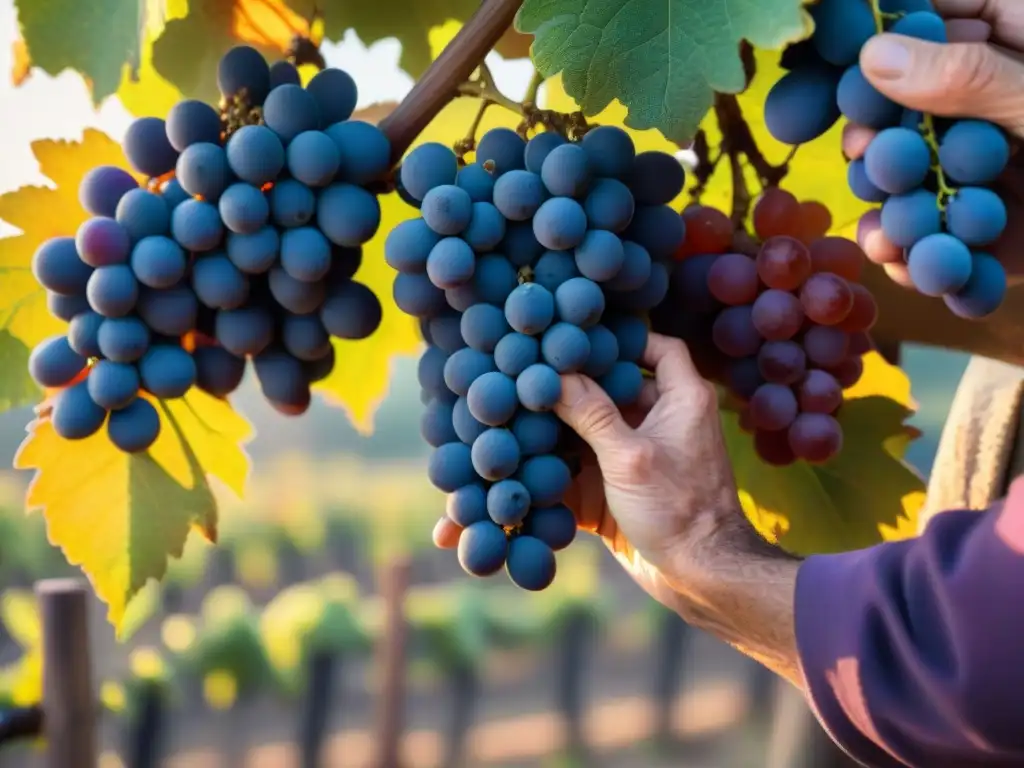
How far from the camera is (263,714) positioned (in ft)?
11.0

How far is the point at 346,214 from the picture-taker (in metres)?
0.51

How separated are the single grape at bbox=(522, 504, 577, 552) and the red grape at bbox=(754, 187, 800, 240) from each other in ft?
0.76

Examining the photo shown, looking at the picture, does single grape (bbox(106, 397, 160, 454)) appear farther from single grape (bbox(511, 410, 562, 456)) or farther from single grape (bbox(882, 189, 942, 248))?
single grape (bbox(882, 189, 942, 248))

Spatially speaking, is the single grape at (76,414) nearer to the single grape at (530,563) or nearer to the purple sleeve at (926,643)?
the single grape at (530,563)

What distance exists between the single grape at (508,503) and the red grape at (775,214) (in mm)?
243

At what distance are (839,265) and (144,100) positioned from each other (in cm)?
48

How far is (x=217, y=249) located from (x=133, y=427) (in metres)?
0.10

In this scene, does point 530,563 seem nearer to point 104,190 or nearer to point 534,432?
point 534,432

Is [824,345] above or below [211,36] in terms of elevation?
below

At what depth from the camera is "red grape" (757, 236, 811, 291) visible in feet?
1.94

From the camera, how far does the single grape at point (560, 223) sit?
489 millimetres

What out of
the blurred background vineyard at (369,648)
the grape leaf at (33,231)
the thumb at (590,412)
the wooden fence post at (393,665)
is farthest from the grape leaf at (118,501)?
the wooden fence post at (393,665)

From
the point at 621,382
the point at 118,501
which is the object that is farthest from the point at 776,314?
the point at 118,501

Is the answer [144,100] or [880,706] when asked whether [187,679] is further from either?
[880,706]
